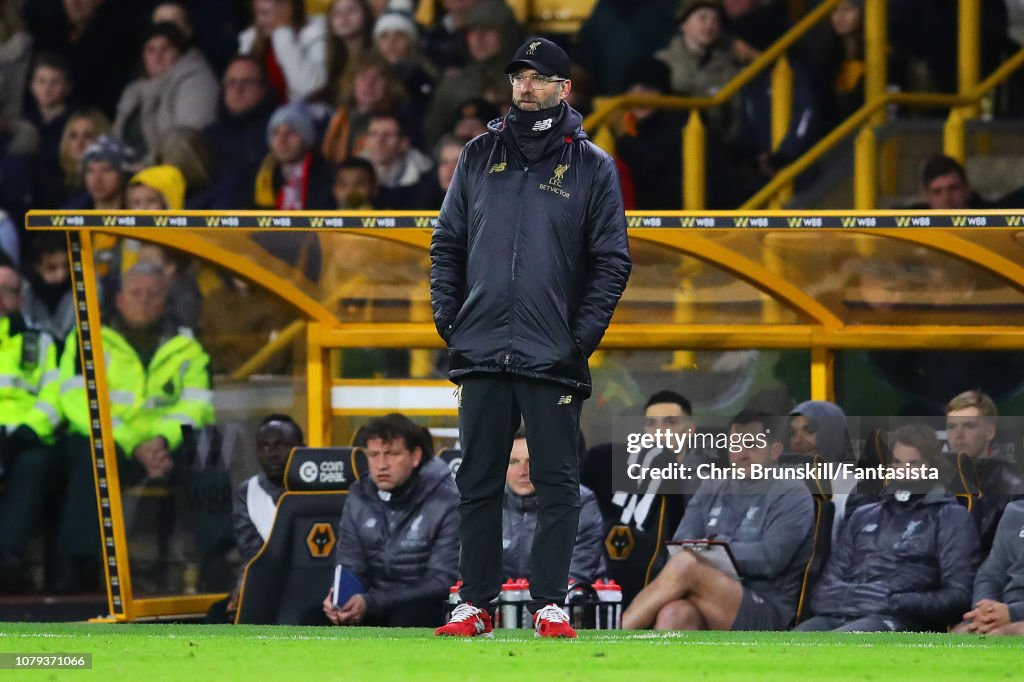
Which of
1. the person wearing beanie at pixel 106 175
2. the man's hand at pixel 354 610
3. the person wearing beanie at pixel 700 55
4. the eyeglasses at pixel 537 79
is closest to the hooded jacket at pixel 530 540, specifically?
the man's hand at pixel 354 610

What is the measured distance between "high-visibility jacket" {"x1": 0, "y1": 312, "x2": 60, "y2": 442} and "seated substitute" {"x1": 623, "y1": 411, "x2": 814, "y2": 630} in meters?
4.24

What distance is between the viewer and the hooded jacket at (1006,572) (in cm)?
934

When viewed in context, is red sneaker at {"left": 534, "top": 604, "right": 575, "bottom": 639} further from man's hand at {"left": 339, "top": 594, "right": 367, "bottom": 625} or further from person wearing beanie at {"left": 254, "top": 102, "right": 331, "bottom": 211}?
person wearing beanie at {"left": 254, "top": 102, "right": 331, "bottom": 211}

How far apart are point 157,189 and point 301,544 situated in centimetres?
457

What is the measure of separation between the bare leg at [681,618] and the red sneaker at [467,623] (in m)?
2.27

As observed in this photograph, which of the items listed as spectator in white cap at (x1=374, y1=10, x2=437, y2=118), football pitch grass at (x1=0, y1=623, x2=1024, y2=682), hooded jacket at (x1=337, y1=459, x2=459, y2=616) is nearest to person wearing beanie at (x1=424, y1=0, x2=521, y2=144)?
spectator in white cap at (x1=374, y1=10, x2=437, y2=118)

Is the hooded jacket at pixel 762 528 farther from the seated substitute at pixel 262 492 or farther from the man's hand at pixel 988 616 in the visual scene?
the seated substitute at pixel 262 492

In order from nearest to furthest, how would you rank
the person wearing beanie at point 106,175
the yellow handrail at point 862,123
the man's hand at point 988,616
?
the man's hand at point 988,616 → the yellow handrail at point 862,123 → the person wearing beanie at point 106,175

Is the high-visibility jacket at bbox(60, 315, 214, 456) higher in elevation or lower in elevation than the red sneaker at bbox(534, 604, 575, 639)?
higher

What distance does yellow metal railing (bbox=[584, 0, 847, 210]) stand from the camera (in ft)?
45.4

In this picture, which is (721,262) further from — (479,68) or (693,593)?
(479,68)

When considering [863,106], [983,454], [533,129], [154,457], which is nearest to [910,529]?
[983,454]

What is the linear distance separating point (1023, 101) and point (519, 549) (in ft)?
19.6

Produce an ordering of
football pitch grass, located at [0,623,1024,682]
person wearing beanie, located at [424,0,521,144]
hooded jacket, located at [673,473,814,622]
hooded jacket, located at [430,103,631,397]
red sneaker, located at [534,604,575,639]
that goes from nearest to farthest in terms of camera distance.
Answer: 1. football pitch grass, located at [0,623,1024,682]
2. hooded jacket, located at [430,103,631,397]
3. red sneaker, located at [534,604,575,639]
4. hooded jacket, located at [673,473,814,622]
5. person wearing beanie, located at [424,0,521,144]
